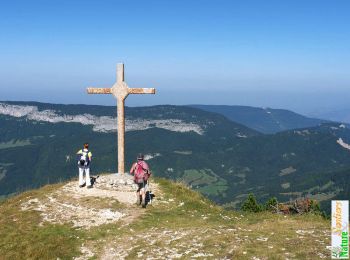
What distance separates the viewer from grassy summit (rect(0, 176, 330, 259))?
16.2 m

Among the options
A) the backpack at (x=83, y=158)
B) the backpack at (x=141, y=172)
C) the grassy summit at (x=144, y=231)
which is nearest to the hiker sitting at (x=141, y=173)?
the backpack at (x=141, y=172)

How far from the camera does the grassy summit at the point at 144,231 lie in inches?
636

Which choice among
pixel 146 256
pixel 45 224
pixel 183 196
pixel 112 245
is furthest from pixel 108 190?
pixel 146 256

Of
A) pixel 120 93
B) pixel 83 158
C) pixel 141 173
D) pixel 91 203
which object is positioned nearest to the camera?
pixel 141 173

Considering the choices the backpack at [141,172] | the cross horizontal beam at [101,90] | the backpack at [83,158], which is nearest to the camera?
the backpack at [141,172]

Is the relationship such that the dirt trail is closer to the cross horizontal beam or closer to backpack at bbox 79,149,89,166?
backpack at bbox 79,149,89,166

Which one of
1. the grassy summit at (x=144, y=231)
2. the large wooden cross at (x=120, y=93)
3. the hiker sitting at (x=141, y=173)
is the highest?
the large wooden cross at (x=120, y=93)

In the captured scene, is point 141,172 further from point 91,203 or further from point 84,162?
point 84,162

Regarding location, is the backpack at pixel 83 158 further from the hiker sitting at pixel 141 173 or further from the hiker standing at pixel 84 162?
the hiker sitting at pixel 141 173

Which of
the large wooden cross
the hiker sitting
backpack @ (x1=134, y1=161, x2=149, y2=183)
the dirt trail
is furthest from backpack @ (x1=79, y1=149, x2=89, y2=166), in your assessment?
backpack @ (x1=134, y1=161, x2=149, y2=183)

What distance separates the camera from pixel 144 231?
20.0m

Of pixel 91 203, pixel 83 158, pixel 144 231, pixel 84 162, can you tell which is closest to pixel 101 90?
pixel 83 158

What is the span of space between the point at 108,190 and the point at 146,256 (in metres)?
13.4

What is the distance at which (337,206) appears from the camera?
52.6 feet
